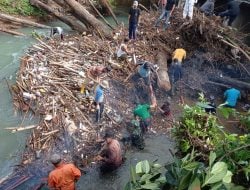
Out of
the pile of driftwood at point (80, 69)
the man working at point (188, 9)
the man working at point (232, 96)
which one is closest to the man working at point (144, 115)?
the pile of driftwood at point (80, 69)

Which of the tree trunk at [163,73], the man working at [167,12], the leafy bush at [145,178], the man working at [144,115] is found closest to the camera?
the leafy bush at [145,178]

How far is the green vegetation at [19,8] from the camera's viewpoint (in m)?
18.4

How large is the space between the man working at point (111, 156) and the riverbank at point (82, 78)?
0.61m

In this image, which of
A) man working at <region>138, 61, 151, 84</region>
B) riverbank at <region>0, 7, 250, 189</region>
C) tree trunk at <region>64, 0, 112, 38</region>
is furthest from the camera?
tree trunk at <region>64, 0, 112, 38</region>

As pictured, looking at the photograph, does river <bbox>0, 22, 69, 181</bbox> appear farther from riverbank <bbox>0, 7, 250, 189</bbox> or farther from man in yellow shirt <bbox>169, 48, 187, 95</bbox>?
man in yellow shirt <bbox>169, 48, 187, 95</bbox>

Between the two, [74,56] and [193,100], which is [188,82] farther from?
[74,56]

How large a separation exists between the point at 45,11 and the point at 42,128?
31.6 feet

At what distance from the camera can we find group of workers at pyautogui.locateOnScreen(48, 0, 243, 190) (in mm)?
6719

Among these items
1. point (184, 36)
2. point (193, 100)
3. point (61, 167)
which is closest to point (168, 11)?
point (184, 36)

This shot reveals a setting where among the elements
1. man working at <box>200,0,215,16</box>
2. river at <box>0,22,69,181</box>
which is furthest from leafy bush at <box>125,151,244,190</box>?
man working at <box>200,0,215,16</box>

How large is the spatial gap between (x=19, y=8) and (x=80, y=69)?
8.48 meters

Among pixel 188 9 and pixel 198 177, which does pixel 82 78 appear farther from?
pixel 198 177

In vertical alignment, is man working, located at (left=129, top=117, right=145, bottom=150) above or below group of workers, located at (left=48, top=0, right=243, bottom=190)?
below

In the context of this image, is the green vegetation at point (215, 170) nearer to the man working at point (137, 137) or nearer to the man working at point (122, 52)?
the man working at point (137, 137)
